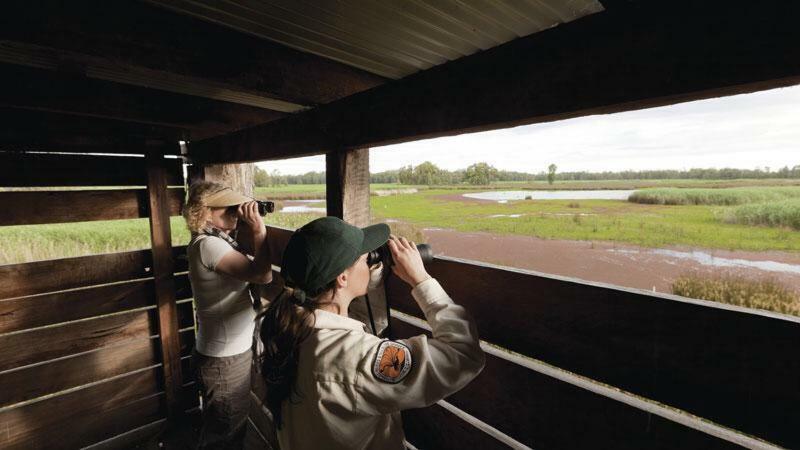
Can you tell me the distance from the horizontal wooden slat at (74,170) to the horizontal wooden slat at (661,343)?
3143mm

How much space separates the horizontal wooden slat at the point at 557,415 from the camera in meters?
0.95

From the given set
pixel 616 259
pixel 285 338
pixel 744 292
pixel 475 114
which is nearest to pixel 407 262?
pixel 285 338

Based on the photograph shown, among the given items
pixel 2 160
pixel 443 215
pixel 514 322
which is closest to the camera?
pixel 514 322

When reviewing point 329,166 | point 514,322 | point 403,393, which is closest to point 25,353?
point 329,166

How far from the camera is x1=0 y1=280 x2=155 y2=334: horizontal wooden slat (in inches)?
97.8

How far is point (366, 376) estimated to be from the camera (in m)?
0.93

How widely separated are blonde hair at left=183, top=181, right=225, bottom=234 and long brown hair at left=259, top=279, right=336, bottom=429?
4.19 feet

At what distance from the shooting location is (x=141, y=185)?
298cm

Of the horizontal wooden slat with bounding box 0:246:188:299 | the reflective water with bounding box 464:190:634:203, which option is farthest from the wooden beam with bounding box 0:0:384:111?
the reflective water with bounding box 464:190:634:203

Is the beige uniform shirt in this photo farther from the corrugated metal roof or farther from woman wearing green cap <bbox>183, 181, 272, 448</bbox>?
woman wearing green cap <bbox>183, 181, 272, 448</bbox>

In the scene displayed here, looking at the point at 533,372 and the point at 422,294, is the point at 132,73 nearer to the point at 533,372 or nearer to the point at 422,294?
the point at 422,294

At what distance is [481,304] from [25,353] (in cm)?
339

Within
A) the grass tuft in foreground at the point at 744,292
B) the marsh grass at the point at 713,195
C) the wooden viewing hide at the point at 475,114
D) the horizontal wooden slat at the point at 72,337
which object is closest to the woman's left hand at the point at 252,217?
the wooden viewing hide at the point at 475,114

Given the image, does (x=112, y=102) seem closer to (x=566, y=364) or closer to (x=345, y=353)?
(x=345, y=353)
